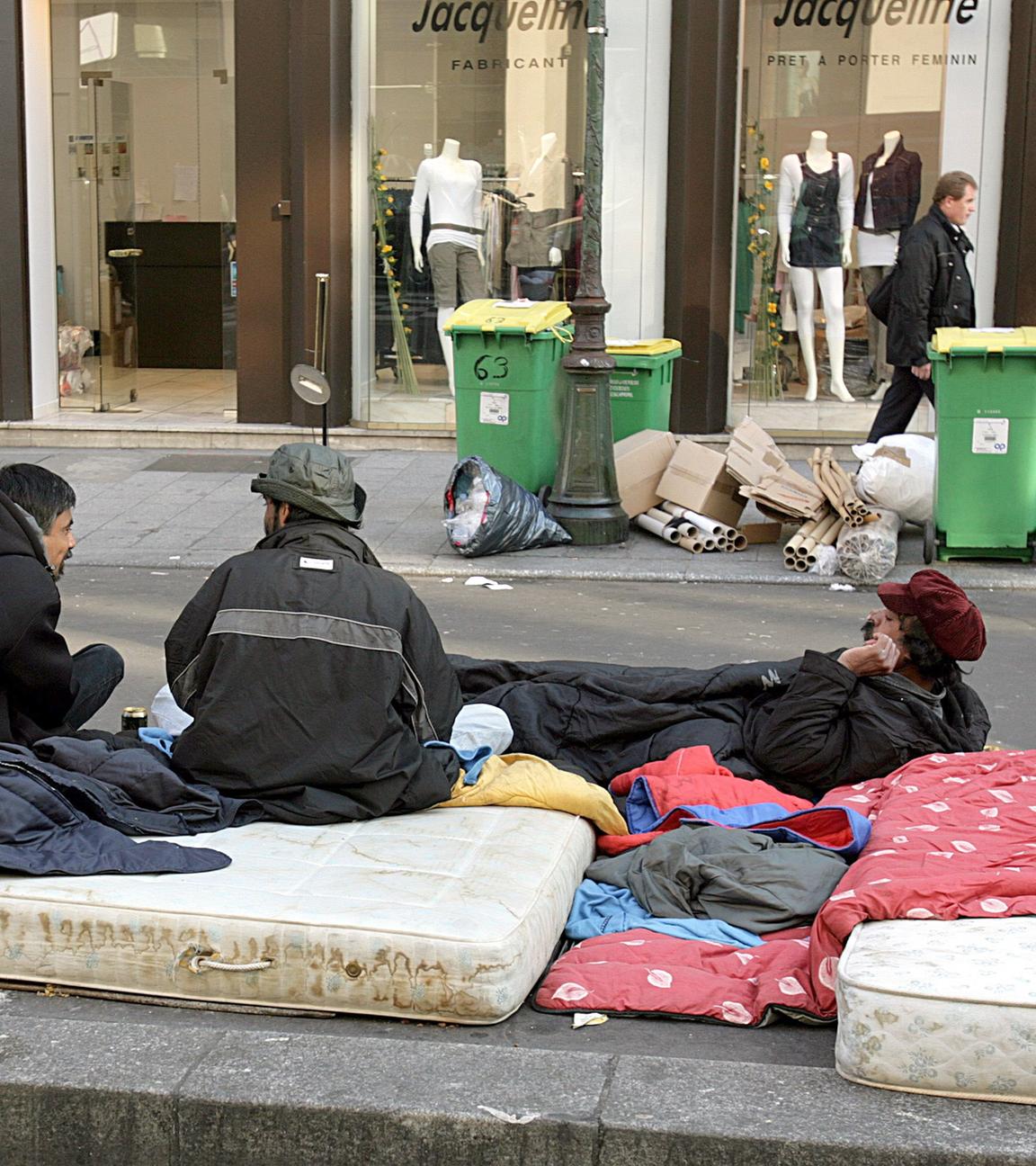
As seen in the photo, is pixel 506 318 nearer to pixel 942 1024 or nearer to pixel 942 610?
pixel 942 610

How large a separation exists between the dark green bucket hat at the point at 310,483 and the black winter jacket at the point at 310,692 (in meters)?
0.18

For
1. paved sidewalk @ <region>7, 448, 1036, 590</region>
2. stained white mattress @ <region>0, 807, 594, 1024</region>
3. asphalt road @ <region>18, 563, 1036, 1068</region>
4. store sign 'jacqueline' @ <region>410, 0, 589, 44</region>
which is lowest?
asphalt road @ <region>18, 563, 1036, 1068</region>

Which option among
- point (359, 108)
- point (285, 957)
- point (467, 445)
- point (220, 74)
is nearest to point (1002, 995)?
point (285, 957)

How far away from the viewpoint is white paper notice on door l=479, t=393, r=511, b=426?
10.4m

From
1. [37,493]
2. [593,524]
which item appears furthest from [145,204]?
[37,493]

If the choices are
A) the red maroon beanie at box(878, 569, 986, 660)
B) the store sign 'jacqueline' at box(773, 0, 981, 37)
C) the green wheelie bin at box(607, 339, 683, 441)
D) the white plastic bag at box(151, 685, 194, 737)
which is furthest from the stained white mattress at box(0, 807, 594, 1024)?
the store sign 'jacqueline' at box(773, 0, 981, 37)

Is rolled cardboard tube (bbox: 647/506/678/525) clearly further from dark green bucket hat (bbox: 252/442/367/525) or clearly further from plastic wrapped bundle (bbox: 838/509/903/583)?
dark green bucket hat (bbox: 252/442/367/525)

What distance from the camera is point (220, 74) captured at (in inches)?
635

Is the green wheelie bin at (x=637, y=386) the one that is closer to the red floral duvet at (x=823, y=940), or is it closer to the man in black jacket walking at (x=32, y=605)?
the man in black jacket walking at (x=32, y=605)

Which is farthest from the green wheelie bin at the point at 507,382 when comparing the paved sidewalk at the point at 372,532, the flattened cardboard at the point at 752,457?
the flattened cardboard at the point at 752,457

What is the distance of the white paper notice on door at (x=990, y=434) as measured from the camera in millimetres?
9367

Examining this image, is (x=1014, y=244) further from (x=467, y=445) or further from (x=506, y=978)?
(x=506, y=978)

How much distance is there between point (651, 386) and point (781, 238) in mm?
2964

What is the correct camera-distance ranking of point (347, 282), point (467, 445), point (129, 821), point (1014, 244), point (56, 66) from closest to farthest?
point (129, 821) → point (467, 445) → point (1014, 244) → point (347, 282) → point (56, 66)
